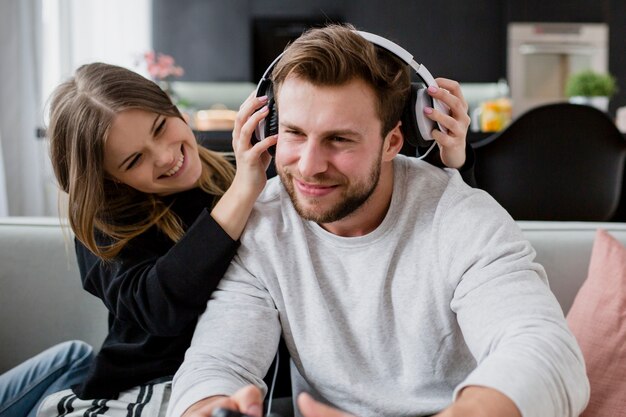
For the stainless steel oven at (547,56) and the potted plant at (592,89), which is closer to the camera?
the potted plant at (592,89)

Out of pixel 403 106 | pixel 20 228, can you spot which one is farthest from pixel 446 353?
pixel 20 228

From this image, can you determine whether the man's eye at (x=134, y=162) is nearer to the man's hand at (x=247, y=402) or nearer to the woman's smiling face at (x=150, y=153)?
the woman's smiling face at (x=150, y=153)

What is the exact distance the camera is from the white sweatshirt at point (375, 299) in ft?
3.12

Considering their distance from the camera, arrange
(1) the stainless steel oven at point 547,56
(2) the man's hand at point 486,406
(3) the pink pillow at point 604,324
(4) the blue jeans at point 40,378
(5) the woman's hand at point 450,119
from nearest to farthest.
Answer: (2) the man's hand at point 486,406 < (5) the woman's hand at point 450,119 < (3) the pink pillow at point 604,324 < (4) the blue jeans at point 40,378 < (1) the stainless steel oven at point 547,56

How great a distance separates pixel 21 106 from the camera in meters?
3.24

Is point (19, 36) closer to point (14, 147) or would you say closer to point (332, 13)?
point (14, 147)

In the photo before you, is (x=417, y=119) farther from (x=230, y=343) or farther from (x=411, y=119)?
(x=230, y=343)

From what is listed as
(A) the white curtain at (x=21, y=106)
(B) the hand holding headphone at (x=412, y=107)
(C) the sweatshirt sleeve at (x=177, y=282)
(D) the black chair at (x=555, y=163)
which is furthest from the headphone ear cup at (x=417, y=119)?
(A) the white curtain at (x=21, y=106)

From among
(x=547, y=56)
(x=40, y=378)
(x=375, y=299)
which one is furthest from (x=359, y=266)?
(x=547, y=56)

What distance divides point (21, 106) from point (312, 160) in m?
2.72

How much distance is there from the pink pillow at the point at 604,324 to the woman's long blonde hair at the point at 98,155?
2.45 ft

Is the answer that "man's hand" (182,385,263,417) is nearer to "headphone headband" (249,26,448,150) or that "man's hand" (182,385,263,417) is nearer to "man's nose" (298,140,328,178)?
"man's nose" (298,140,328,178)

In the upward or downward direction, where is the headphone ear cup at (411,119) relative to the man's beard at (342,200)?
upward

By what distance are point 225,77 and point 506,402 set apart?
4811 millimetres
